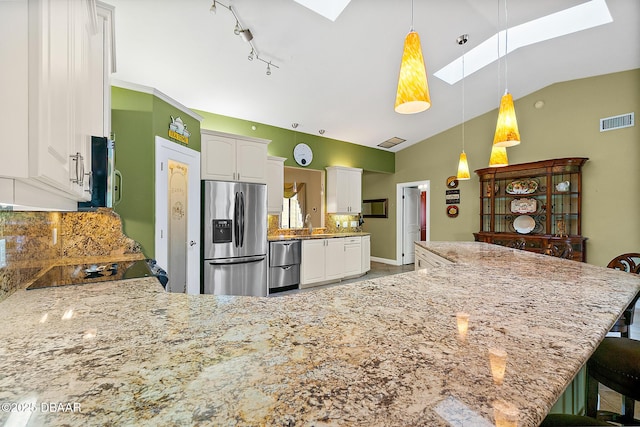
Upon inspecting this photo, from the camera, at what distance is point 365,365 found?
1.83 feet

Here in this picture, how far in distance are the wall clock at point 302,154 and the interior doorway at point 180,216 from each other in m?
2.15

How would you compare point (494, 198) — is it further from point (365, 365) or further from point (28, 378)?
point (28, 378)

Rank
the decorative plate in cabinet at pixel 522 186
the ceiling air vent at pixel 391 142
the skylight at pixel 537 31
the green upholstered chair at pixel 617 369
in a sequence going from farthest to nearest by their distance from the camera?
the ceiling air vent at pixel 391 142, the decorative plate in cabinet at pixel 522 186, the skylight at pixel 537 31, the green upholstered chair at pixel 617 369

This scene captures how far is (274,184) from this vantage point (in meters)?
4.62

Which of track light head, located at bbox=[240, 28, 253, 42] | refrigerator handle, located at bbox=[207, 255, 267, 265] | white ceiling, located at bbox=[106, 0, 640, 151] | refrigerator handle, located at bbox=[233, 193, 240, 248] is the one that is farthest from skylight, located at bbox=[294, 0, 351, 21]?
refrigerator handle, located at bbox=[207, 255, 267, 265]

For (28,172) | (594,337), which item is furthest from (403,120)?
(28,172)

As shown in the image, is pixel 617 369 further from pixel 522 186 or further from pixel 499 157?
pixel 522 186

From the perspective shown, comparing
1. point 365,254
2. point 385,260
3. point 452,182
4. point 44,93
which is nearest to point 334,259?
point 365,254

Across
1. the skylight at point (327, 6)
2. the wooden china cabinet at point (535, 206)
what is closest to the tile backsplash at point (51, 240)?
the skylight at point (327, 6)

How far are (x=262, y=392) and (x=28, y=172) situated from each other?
681 mm

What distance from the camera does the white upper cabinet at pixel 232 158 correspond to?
3.57 m

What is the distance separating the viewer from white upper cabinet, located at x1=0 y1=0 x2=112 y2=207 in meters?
0.56

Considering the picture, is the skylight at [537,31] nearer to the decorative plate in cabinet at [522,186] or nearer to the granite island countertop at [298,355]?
the decorative plate in cabinet at [522,186]

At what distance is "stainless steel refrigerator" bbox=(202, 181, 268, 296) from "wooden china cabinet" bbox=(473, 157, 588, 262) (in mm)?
3961
